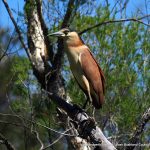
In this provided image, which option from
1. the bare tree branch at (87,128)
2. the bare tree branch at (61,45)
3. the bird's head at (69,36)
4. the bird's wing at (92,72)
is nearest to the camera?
the bare tree branch at (87,128)

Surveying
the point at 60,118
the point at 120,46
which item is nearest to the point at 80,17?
the point at 120,46

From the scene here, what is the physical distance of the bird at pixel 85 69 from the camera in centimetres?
562

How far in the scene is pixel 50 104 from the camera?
7.49m

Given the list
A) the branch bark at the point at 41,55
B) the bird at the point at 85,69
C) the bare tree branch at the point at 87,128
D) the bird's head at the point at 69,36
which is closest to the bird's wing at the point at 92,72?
the bird at the point at 85,69

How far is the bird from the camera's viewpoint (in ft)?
18.4

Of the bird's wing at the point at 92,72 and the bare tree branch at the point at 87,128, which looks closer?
the bare tree branch at the point at 87,128

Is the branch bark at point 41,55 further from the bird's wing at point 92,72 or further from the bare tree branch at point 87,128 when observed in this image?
the bare tree branch at point 87,128

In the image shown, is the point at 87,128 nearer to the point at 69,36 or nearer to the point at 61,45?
the point at 69,36

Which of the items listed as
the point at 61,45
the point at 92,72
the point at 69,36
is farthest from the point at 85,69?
the point at 61,45

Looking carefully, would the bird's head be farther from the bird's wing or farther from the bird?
the bird's wing

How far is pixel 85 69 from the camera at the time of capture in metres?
5.70

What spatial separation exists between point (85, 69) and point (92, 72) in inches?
3.2

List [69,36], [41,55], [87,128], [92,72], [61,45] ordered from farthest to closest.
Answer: [41,55], [61,45], [69,36], [92,72], [87,128]

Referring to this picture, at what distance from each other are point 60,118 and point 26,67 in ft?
4.37
